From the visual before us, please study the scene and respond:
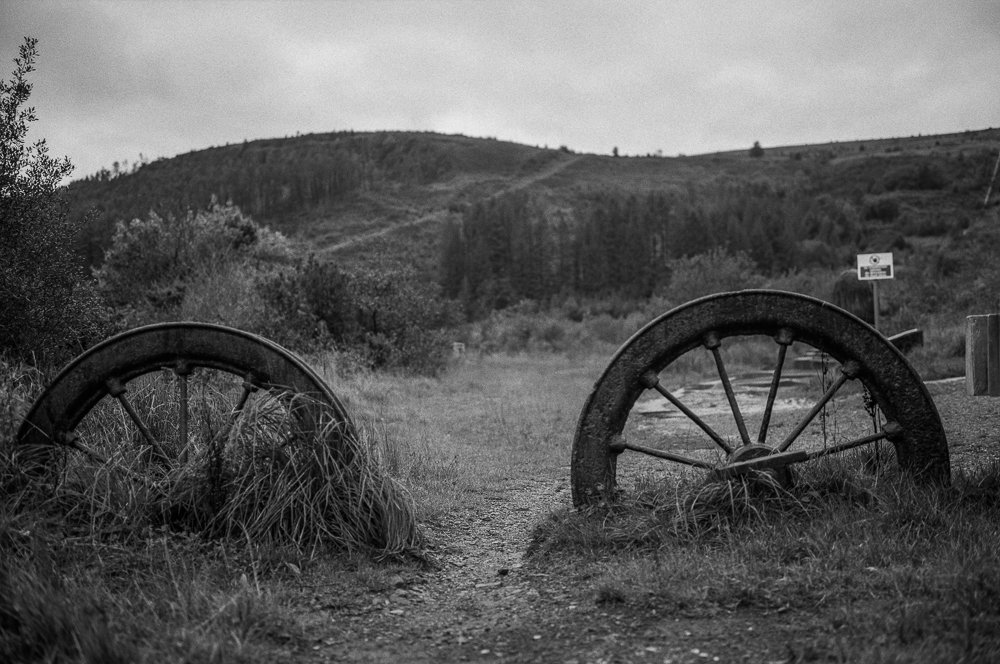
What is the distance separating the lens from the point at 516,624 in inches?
137

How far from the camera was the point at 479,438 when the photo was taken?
9.53m

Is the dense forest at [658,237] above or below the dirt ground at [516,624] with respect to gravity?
above

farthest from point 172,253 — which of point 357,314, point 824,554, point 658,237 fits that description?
point 658,237

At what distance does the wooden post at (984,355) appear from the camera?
15.8ft

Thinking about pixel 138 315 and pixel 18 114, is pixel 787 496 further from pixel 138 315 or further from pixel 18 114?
pixel 138 315

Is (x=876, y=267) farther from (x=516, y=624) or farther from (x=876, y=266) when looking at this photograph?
(x=516, y=624)

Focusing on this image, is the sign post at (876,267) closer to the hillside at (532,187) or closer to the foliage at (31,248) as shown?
the hillside at (532,187)

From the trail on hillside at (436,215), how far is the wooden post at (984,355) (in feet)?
192

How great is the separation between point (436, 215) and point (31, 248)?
7319 cm

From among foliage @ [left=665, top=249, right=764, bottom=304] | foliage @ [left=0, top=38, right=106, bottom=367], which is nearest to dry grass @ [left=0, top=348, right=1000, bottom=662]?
foliage @ [left=0, top=38, right=106, bottom=367]

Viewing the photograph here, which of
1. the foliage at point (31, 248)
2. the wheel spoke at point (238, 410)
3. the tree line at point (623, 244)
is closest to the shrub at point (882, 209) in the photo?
the tree line at point (623, 244)

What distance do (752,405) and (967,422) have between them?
3.74 m

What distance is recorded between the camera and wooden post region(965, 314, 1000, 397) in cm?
481

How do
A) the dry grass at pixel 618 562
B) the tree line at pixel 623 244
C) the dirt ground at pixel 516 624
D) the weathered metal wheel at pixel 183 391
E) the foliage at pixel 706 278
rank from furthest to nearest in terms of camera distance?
the tree line at pixel 623 244
the foliage at pixel 706 278
the weathered metal wheel at pixel 183 391
the dirt ground at pixel 516 624
the dry grass at pixel 618 562
